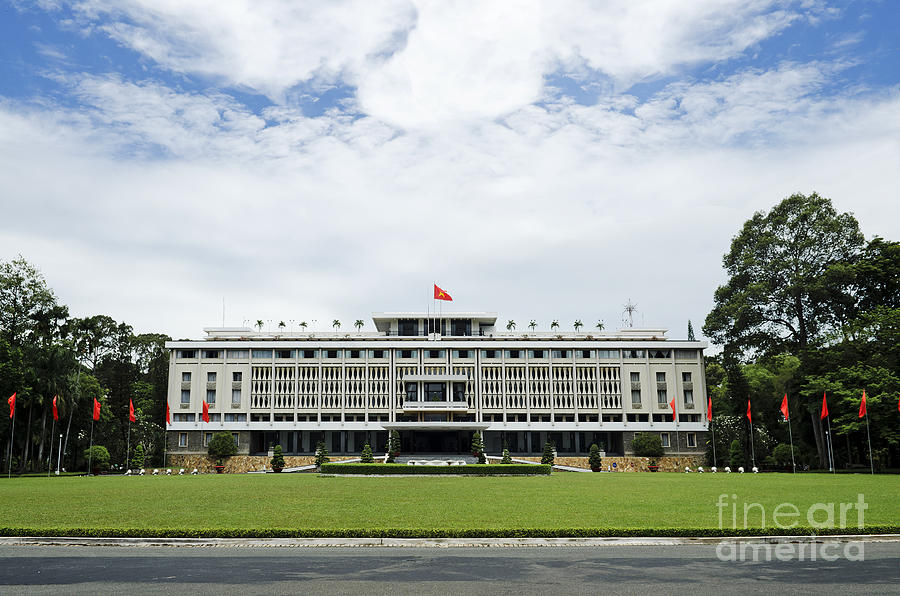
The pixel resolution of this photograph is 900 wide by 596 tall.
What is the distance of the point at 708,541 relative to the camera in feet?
49.1

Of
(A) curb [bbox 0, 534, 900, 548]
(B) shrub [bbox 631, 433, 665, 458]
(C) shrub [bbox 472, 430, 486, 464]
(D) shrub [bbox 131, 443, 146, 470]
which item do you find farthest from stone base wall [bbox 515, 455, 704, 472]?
(A) curb [bbox 0, 534, 900, 548]

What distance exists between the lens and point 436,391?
86.8m

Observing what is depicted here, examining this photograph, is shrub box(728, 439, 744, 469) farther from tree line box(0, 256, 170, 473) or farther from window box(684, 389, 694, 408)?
tree line box(0, 256, 170, 473)

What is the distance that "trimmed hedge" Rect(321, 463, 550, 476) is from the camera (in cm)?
5100

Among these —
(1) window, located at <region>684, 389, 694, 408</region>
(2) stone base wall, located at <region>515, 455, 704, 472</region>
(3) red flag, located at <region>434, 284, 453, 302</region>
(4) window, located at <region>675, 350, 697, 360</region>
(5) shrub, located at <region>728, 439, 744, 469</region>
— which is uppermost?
(3) red flag, located at <region>434, 284, 453, 302</region>

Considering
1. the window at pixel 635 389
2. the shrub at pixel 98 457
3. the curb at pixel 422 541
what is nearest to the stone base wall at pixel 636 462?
the window at pixel 635 389

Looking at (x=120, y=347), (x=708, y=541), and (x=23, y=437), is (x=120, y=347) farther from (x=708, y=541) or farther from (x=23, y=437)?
(x=708, y=541)

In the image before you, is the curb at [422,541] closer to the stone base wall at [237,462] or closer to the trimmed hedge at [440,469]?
the trimmed hedge at [440,469]

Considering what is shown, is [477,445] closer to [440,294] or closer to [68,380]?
[440,294]

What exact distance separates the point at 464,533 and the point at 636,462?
6584cm

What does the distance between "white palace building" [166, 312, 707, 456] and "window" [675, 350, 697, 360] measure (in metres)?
0.12

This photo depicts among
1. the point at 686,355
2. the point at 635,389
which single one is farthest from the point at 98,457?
the point at 686,355

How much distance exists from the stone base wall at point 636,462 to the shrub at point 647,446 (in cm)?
100

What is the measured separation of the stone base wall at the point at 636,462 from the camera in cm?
7519
